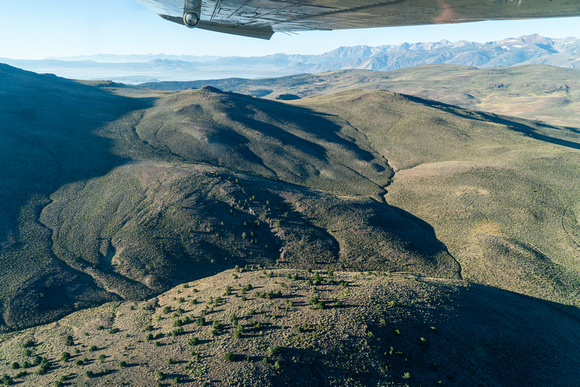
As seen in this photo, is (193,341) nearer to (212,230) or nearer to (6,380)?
(6,380)

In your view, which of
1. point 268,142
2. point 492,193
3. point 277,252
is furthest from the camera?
point 268,142

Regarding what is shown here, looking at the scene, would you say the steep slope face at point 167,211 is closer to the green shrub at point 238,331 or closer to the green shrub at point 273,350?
the green shrub at point 238,331

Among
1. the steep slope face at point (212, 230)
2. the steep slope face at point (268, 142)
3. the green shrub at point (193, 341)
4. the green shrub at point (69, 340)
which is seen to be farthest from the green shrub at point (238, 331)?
the steep slope face at point (268, 142)

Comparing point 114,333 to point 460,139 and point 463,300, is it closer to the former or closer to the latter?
point 463,300

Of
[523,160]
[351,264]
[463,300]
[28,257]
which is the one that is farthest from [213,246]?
[523,160]

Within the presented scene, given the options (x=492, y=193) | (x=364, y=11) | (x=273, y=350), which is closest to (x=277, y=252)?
(x=273, y=350)
